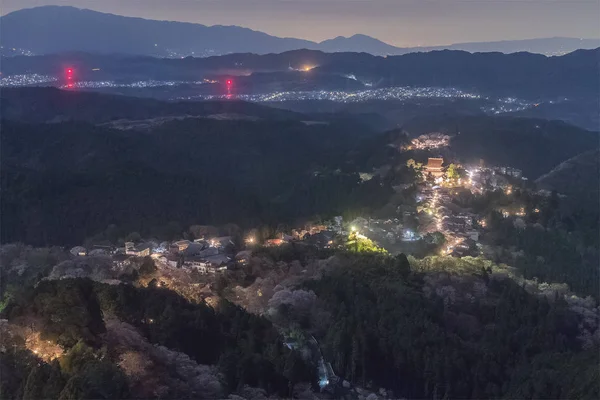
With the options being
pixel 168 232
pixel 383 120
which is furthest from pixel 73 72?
pixel 168 232

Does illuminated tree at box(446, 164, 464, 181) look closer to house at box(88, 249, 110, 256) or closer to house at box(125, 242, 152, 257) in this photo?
house at box(125, 242, 152, 257)

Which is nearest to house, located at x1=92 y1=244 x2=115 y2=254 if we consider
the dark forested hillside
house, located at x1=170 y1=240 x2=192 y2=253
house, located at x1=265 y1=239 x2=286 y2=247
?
house, located at x1=170 y1=240 x2=192 y2=253

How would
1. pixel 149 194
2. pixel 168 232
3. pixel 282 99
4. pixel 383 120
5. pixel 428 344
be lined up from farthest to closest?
pixel 282 99
pixel 383 120
pixel 149 194
pixel 168 232
pixel 428 344

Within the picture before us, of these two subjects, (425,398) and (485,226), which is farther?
(485,226)

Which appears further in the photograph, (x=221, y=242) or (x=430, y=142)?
(x=430, y=142)

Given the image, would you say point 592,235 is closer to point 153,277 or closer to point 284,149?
point 153,277

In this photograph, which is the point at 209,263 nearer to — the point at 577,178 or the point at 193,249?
the point at 193,249

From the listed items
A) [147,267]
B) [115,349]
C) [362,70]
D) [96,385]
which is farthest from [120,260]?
[362,70]

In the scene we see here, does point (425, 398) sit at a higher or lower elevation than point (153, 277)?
lower
